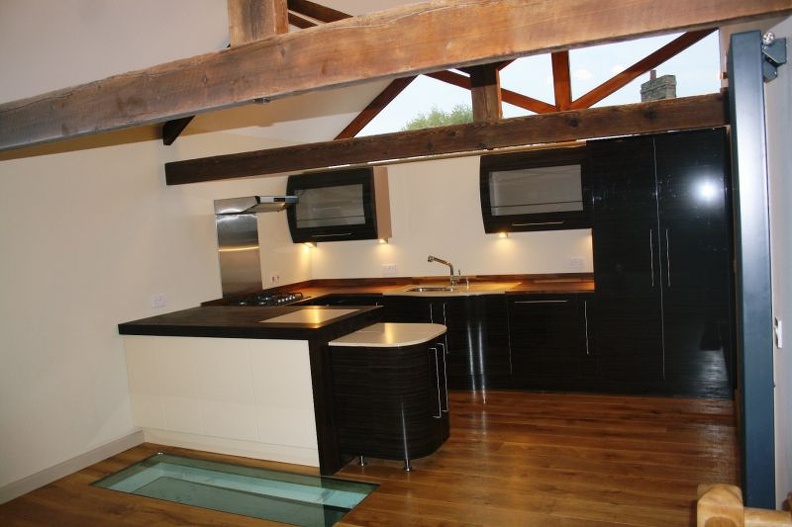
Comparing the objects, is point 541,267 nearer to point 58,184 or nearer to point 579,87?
point 579,87

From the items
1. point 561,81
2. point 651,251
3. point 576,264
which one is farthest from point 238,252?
point 651,251

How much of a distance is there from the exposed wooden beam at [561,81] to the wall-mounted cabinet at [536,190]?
54cm

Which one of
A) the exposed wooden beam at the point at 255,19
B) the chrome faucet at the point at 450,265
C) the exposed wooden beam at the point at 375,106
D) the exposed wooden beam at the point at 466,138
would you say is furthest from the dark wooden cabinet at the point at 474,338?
the exposed wooden beam at the point at 255,19

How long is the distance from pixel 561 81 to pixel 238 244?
11.3 feet

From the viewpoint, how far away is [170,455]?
180 inches

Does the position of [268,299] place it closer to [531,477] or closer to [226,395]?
[226,395]

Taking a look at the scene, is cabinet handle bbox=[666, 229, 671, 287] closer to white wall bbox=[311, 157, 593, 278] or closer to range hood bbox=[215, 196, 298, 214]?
white wall bbox=[311, 157, 593, 278]

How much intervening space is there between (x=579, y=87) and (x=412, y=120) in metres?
1.77

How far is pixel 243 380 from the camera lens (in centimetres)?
427

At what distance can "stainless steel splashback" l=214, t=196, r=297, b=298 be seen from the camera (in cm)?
556

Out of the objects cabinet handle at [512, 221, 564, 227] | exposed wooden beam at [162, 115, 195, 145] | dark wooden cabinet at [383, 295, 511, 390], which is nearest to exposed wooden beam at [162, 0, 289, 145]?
exposed wooden beam at [162, 115, 195, 145]

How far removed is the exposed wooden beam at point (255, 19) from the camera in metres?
2.45

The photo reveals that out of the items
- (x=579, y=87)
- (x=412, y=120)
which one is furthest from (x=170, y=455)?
(x=579, y=87)

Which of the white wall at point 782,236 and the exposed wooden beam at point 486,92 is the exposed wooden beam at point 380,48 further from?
the exposed wooden beam at point 486,92
